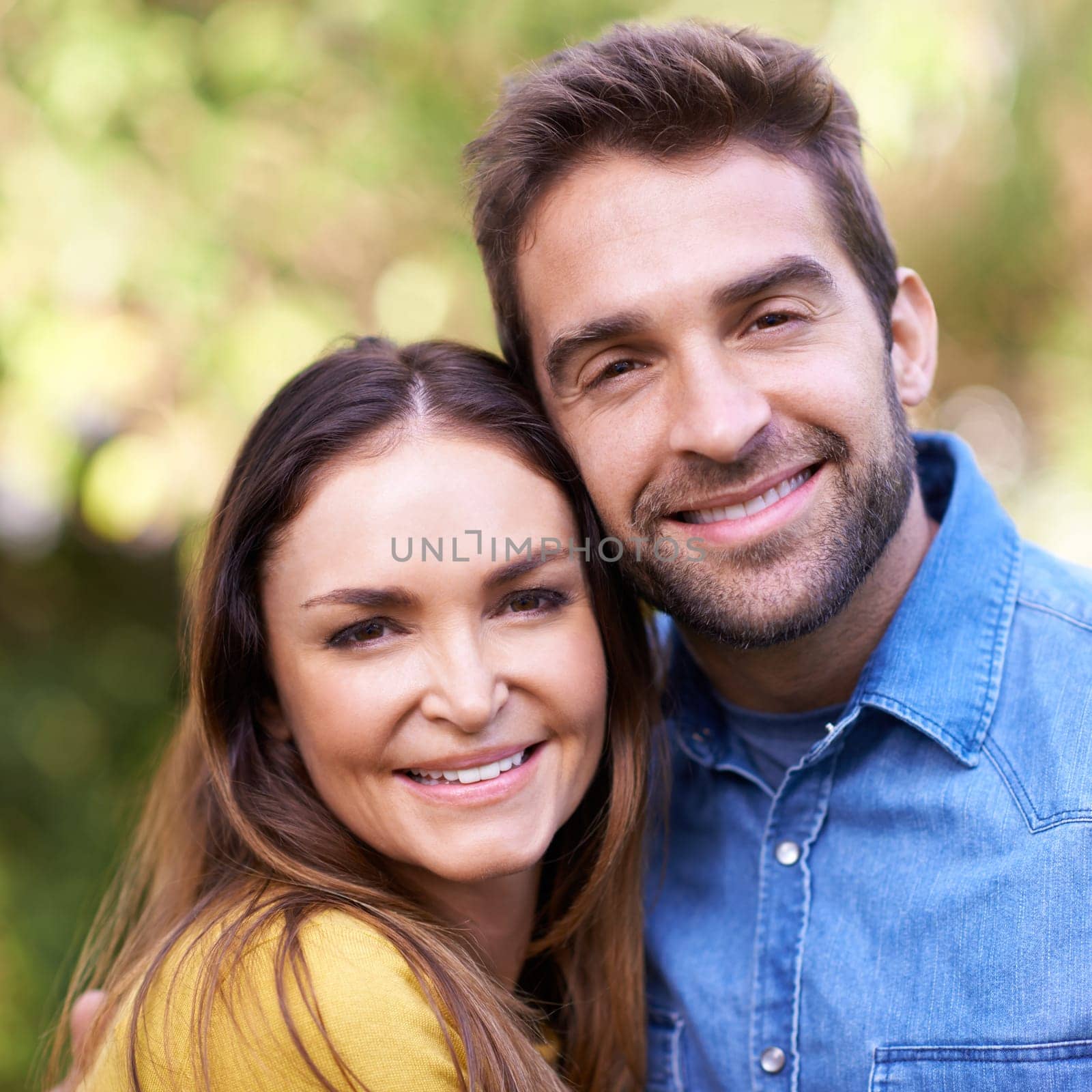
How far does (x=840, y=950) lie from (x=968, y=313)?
19.0ft

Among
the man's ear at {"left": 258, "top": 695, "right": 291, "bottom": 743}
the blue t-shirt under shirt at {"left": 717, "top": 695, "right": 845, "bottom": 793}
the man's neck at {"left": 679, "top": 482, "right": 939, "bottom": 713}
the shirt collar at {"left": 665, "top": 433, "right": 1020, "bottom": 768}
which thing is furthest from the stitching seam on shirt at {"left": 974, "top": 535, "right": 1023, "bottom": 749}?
the man's ear at {"left": 258, "top": 695, "right": 291, "bottom": 743}

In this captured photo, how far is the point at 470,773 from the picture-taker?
1.96 meters

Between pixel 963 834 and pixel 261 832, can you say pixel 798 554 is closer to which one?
pixel 963 834

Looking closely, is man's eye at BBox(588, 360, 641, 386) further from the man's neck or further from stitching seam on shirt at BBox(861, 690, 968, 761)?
stitching seam on shirt at BBox(861, 690, 968, 761)

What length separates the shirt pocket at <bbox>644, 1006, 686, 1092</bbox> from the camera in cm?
221

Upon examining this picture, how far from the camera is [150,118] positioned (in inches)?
129

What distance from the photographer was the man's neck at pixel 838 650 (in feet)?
7.27

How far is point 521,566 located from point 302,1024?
82cm

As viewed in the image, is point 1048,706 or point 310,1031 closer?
point 310,1031

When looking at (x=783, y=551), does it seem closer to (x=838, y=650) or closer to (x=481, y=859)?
(x=838, y=650)

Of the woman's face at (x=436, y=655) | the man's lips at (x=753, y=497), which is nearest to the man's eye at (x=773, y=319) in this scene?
the man's lips at (x=753, y=497)

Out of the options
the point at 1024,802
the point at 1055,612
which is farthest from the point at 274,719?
the point at 1055,612

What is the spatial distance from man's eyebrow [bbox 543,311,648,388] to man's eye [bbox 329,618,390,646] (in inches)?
24.3

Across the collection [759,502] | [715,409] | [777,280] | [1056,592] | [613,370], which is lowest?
[1056,592]
